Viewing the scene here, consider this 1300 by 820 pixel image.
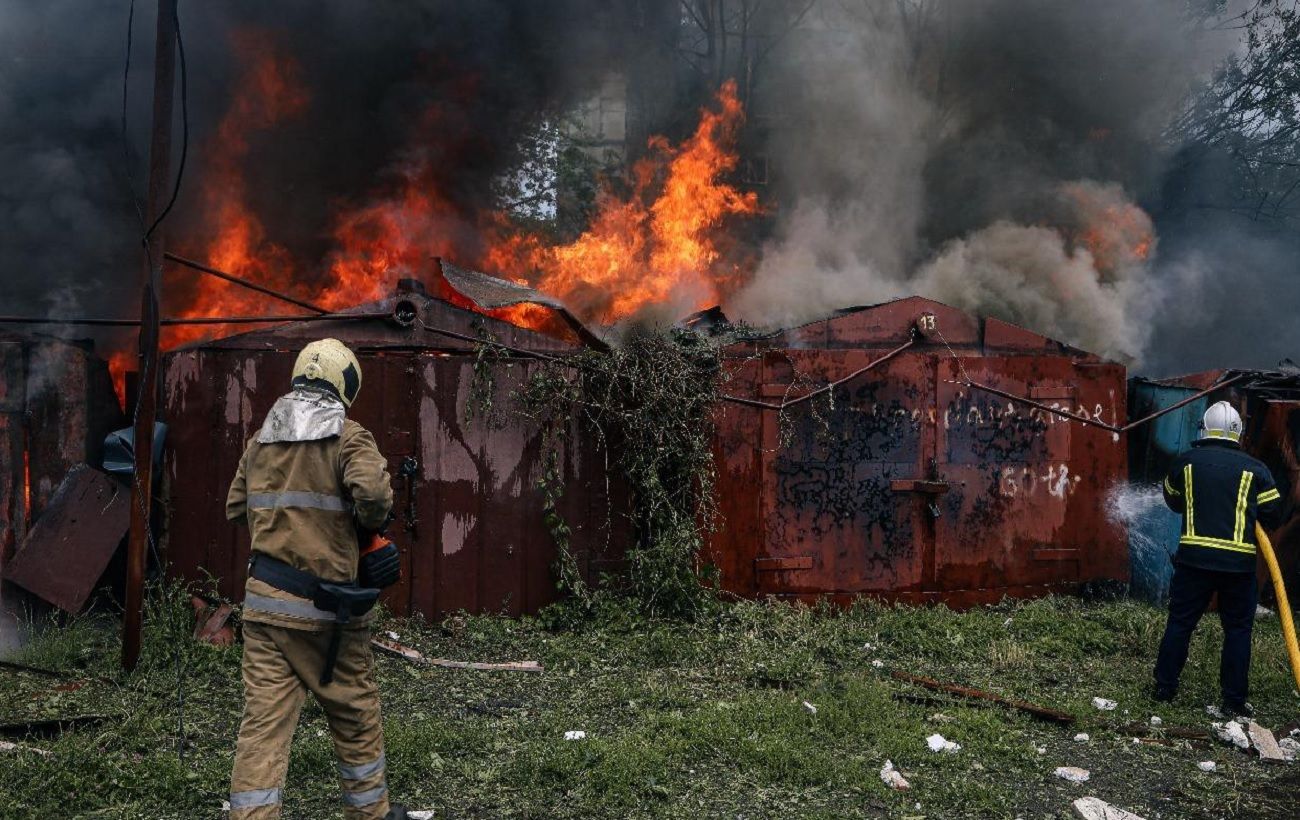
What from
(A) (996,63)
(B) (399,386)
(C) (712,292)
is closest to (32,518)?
(B) (399,386)

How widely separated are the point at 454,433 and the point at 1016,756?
4.83m

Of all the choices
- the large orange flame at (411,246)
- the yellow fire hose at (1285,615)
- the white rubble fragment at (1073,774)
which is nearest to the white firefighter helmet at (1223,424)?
the yellow fire hose at (1285,615)

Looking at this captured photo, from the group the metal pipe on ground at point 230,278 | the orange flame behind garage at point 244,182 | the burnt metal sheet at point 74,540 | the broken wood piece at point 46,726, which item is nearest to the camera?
the broken wood piece at point 46,726

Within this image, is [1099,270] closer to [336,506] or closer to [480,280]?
[480,280]

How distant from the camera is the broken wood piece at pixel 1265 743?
17.2ft

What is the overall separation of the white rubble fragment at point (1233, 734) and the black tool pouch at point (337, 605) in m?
5.07

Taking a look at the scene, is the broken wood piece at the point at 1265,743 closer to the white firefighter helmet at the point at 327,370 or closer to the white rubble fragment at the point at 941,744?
the white rubble fragment at the point at 941,744

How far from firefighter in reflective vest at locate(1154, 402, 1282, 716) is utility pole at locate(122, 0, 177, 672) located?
6.90 meters

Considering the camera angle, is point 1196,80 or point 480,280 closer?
point 480,280

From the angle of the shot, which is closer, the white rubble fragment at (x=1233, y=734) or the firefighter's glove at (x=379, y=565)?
the firefighter's glove at (x=379, y=565)

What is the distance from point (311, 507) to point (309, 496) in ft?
0.15

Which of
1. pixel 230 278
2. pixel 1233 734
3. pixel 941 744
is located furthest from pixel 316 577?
pixel 1233 734

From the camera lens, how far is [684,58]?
57.7ft

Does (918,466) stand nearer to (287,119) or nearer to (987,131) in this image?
(287,119)
